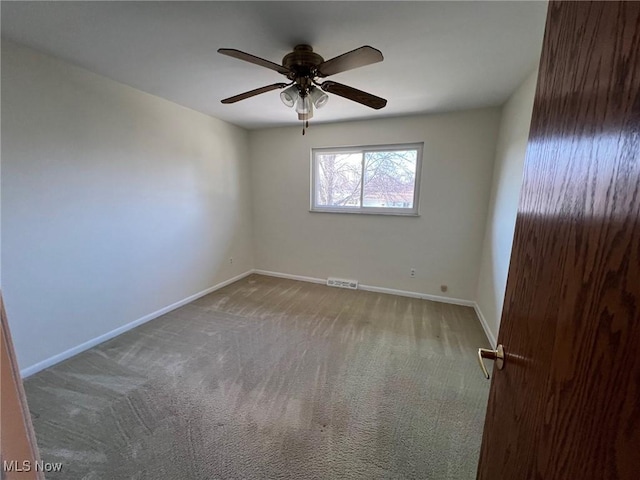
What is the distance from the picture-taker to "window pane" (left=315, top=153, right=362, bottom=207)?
12.2 ft

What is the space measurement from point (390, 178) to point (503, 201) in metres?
1.36

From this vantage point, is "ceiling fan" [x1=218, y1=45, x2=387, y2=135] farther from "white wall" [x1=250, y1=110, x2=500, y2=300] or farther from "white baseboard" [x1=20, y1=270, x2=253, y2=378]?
"white baseboard" [x1=20, y1=270, x2=253, y2=378]

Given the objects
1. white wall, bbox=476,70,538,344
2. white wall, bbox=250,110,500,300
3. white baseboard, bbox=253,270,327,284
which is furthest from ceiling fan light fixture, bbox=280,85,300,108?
white baseboard, bbox=253,270,327,284

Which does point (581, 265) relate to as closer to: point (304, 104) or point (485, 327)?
point (304, 104)

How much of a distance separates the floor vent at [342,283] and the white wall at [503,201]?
1573mm

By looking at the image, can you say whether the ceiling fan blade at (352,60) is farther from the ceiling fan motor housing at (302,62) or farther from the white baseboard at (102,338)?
the white baseboard at (102,338)

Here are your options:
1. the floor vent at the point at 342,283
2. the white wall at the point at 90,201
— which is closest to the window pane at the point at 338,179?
the floor vent at the point at 342,283


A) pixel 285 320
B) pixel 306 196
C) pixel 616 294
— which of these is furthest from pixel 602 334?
pixel 306 196

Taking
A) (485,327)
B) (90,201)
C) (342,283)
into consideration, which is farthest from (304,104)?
(485,327)

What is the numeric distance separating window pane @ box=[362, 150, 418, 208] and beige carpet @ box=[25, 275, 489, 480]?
1574 millimetres

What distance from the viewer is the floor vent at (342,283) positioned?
12.7 feet

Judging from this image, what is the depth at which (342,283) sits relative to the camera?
394 centimetres

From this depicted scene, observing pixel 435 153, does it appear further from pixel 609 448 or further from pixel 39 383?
pixel 39 383

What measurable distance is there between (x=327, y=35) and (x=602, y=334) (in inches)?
74.6
